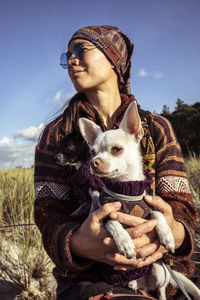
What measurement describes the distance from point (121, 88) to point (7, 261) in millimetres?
2910

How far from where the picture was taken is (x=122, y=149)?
6.35ft

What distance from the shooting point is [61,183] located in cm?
241

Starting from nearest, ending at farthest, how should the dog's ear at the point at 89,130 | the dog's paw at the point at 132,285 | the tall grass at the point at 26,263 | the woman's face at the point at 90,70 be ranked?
the dog's paw at the point at 132,285
the dog's ear at the point at 89,130
the woman's face at the point at 90,70
the tall grass at the point at 26,263

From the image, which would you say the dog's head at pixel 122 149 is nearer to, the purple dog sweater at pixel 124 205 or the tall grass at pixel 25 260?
the purple dog sweater at pixel 124 205

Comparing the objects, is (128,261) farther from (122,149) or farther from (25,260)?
(25,260)

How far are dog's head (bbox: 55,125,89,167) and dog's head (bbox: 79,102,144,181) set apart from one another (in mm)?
277

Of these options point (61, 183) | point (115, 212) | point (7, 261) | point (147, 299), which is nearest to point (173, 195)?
point (115, 212)

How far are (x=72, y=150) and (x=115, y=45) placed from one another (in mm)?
1245

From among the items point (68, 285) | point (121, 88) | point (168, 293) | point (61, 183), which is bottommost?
point (168, 293)

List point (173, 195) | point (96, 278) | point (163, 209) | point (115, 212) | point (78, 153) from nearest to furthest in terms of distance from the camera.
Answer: point (115, 212) → point (163, 209) → point (96, 278) → point (173, 195) → point (78, 153)

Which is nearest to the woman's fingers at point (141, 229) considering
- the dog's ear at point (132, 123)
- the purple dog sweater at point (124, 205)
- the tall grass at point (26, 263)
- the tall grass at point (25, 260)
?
the purple dog sweater at point (124, 205)

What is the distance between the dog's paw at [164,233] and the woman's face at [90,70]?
4.51 ft

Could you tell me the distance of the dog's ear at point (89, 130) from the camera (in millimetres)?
2104

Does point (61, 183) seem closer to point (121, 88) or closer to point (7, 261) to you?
point (121, 88)
